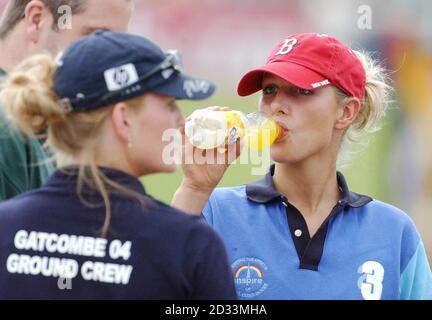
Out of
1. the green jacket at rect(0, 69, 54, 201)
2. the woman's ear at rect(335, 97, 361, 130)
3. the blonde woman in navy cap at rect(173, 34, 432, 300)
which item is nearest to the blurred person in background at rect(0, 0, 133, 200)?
the green jacket at rect(0, 69, 54, 201)

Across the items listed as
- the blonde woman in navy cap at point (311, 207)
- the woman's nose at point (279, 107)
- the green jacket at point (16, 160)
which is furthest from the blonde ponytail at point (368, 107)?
the green jacket at point (16, 160)

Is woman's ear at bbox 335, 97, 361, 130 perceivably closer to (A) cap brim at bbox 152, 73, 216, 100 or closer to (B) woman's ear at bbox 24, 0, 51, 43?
(A) cap brim at bbox 152, 73, 216, 100

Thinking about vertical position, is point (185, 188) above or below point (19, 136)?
below

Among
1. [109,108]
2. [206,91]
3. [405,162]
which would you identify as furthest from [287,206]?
[405,162]

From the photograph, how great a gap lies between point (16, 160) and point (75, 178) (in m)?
0.72

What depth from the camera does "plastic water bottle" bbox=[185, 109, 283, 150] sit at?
2.73 metres

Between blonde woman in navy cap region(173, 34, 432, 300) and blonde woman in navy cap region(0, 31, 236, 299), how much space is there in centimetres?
70

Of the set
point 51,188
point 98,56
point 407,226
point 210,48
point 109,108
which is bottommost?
point 407,226

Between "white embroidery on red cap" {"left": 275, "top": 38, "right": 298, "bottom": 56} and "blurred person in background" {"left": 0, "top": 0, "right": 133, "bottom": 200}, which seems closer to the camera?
"blurred person in background" {"left": 0, "top": 0, "right": 133, "bottom": 200}

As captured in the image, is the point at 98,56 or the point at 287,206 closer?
the point at 98,56

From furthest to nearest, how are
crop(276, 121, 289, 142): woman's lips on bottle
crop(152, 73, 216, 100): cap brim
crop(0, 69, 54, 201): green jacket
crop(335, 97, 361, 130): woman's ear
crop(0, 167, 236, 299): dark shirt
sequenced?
crop(335, 97, 361, 130): woman's ear → crop(276, 121, 289, 142): woman's lips on bottle → crop(0, 69, 54, 201): green jacket → crop(152, 73, 216, 100): cap brim → crop(0, 167, 236, 299): dark shirt

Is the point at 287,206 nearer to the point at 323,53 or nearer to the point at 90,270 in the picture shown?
the point at 323,53

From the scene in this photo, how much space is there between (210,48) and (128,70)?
9232 mm

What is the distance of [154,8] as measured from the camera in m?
11.0
